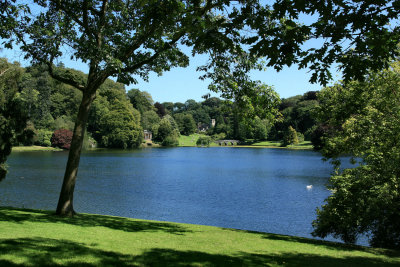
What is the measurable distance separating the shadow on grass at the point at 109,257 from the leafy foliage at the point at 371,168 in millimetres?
4539

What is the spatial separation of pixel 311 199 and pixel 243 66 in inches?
637

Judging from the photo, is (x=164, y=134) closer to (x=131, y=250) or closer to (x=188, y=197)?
(x=188, y=197)

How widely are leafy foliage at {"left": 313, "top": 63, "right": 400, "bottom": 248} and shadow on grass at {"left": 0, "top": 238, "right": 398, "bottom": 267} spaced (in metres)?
4.54

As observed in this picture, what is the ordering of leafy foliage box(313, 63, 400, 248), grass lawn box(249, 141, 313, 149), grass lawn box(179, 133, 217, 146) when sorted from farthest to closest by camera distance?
grass lawn box(179, 133, 217, 146), grass lawn box(249, 141, 313, 149), leafy foliage box(313, 63, 400, 248)

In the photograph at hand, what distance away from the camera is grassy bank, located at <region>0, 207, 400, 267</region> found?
19.7ft

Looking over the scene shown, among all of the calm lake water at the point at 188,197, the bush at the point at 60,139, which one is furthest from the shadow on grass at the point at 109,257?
the bush at the point at 60,139

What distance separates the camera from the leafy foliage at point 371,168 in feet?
38.9

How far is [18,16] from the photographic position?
10.7 metres

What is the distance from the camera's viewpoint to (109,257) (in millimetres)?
6262

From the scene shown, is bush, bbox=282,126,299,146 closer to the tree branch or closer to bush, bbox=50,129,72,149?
bush, bbox=50,129,72,149

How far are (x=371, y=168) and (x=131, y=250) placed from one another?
9769 millimetres

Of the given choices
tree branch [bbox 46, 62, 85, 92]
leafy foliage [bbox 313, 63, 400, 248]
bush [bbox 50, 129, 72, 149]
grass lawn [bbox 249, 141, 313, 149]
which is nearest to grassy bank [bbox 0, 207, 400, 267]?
leafy foliage [bbox 313, 63, 400, 248]

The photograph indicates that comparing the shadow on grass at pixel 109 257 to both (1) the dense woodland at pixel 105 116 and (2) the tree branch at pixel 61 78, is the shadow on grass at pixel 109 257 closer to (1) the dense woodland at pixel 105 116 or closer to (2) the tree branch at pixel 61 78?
(2) the tree branch at pixel 61 78

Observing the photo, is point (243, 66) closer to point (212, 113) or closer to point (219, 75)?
point (219, 75)
